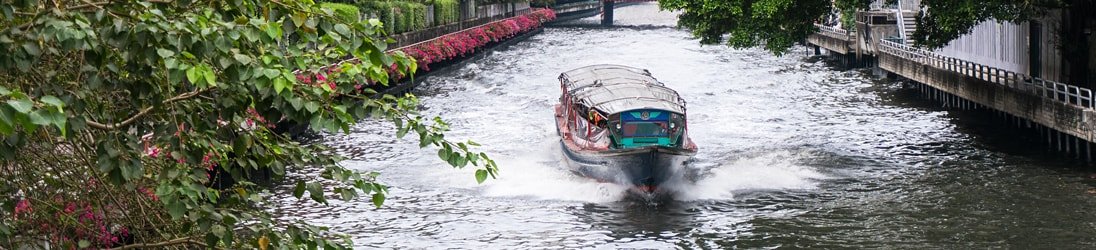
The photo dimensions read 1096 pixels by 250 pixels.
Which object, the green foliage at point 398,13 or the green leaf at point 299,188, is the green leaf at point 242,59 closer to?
the green leaf at point 299,188

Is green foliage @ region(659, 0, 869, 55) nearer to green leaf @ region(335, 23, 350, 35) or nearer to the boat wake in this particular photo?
the boat wake

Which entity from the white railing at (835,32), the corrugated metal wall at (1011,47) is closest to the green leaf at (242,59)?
the corrugated metal wall at (1011,47)

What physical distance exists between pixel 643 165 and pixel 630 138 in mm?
1079

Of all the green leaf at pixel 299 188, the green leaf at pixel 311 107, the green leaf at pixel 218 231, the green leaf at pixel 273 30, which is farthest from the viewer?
the green leaf at pixel 299 188

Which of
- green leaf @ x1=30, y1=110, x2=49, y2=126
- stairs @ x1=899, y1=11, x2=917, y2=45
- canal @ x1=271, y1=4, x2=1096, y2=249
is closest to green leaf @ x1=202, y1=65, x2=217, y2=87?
green leaf @ x1=30, y1=110, x2=49, y2=126

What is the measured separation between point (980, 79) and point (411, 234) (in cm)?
2181

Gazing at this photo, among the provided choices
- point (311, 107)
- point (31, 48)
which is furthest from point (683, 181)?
point (31, 48)

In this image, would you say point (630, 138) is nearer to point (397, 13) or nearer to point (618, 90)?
point (618, 90)

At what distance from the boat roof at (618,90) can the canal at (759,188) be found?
181 centimetres

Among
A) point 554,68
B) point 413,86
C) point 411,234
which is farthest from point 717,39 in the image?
point 554,68

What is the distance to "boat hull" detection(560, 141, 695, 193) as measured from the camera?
31.6 m

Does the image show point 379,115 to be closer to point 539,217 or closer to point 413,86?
point 539,217

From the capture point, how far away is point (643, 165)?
31641 millimetres

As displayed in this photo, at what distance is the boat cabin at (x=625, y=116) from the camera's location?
32.4 m
